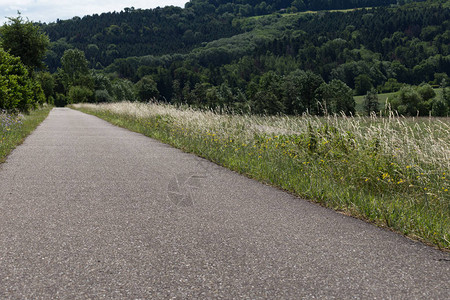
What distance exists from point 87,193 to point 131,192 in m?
0.66

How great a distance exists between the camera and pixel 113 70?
178 metres

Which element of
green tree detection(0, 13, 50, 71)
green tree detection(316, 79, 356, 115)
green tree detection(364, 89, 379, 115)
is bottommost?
green tree detection(364, 89, 379, 115)

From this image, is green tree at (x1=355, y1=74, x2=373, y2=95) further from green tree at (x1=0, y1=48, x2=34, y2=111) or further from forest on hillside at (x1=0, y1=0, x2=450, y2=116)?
green tree at (x1=0, y1=48, x2=34, y2=111)

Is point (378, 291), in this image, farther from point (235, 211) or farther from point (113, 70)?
point (113, 70)

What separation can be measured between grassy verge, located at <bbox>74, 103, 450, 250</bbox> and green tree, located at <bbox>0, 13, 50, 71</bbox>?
3459cm

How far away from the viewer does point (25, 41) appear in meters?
36.9

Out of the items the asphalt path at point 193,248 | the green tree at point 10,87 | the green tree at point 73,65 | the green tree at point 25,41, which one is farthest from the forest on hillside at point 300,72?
the asphalt path at point 193,248

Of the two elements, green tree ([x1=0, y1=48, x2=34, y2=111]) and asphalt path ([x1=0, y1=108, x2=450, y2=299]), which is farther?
green tree ([x1=0, y1=48, x2=34, y2=111])

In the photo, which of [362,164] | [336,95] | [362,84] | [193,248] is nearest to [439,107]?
[336,95]

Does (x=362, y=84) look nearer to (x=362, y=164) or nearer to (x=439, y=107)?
(x=439, y=107)

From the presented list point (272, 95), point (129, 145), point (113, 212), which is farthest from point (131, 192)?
point (272, 95)

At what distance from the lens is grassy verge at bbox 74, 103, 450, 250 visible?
15.3 ft

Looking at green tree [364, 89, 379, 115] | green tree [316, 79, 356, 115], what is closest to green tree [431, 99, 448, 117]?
green tree [364, 89, 379, 115]

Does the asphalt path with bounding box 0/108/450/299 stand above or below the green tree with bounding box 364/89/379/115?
above
